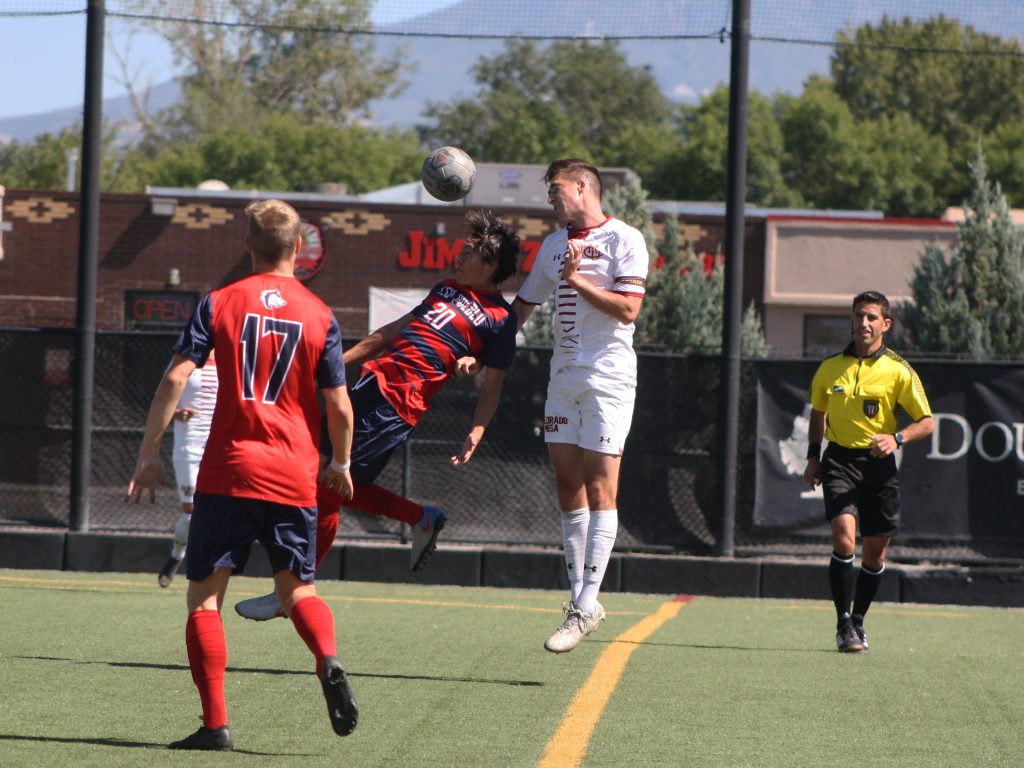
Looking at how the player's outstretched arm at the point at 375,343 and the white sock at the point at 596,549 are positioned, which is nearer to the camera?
the player's outstretched arm at the point at 375,343

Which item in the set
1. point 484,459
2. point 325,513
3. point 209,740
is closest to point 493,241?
point 325,513

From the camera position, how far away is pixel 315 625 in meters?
5.38

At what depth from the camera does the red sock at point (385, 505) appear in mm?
7465

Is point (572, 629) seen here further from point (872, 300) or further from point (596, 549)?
point (872, 300)

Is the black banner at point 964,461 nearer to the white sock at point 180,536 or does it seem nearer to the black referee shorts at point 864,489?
the black referee shorts at point 864,489

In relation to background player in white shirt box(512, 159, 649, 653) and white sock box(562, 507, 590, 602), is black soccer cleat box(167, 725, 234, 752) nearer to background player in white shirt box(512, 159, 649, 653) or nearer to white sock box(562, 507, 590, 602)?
background player in white shirt box(512, 159, 649, 653)

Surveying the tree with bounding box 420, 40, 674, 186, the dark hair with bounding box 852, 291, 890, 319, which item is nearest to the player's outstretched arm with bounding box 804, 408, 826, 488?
the dark hair with bounding box 852, 291, 890, 319

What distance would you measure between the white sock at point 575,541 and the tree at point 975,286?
12054 millimetres

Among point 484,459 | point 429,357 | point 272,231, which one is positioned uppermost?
point 272,231

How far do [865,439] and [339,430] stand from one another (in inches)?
182

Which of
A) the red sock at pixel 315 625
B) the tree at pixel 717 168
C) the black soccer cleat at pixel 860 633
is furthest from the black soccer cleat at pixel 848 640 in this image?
the tree at pixel 717 168

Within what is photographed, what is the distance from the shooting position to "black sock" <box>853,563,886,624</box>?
916 centimetres

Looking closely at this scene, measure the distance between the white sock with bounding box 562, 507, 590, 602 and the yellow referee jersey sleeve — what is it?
218cm

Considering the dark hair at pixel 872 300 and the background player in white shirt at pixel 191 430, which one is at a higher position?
the dark hair at pixel 872 300
